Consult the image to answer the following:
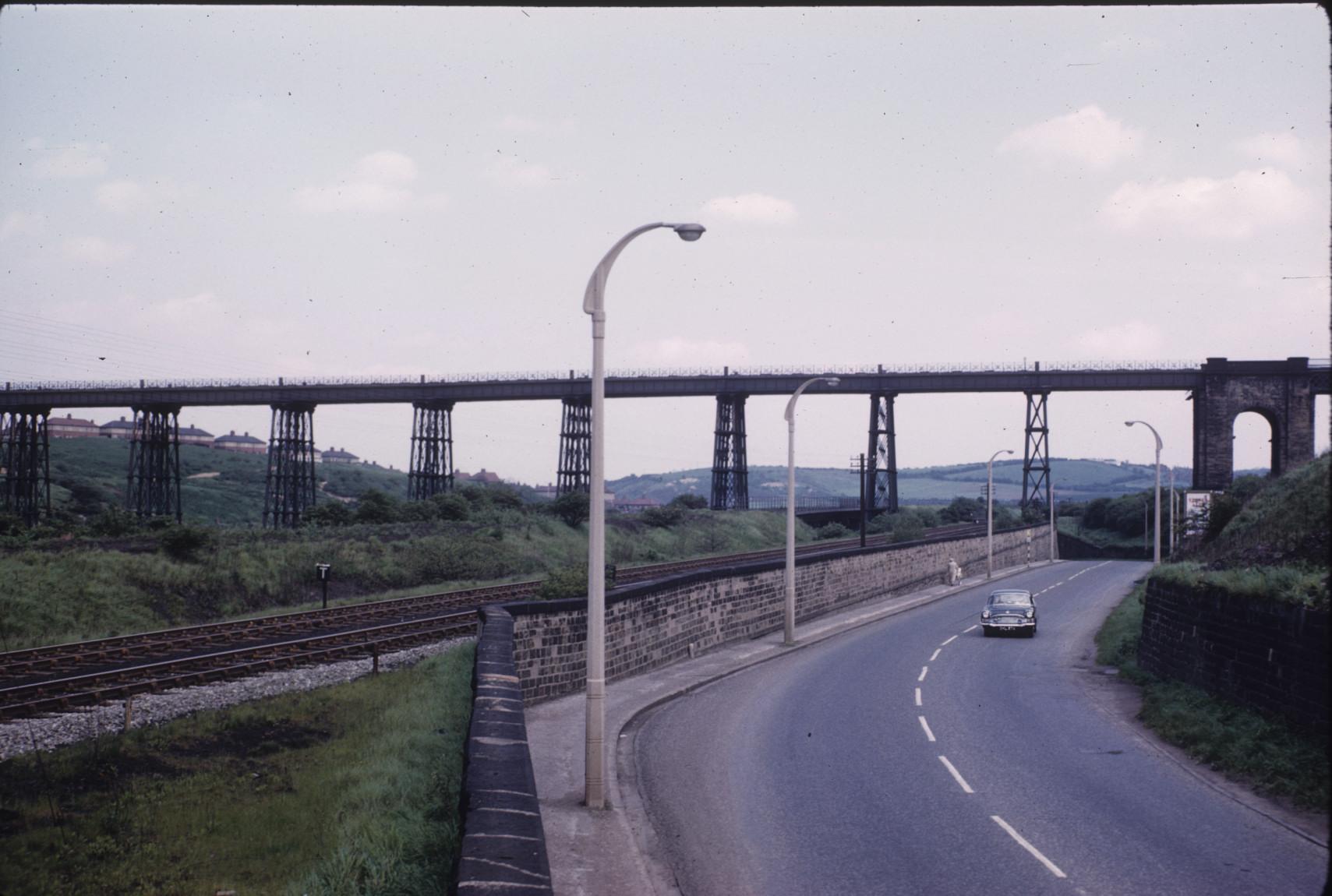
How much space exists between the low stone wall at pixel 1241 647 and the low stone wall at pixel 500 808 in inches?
289

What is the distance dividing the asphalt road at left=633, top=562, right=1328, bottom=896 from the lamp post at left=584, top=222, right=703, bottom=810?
0.90m

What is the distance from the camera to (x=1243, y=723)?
15.1 metres

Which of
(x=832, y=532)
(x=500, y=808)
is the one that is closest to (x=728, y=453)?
(x=832, y=532)

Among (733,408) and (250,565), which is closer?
(250,565)

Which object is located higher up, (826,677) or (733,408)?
(733,408)

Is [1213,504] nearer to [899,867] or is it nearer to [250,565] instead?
[899,867]

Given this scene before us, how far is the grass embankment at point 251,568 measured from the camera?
32375mm

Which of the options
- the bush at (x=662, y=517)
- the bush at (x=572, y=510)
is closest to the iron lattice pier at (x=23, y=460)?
the bush at (x=572, y=510)

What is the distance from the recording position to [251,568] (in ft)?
137

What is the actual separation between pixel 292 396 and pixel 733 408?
121 ft

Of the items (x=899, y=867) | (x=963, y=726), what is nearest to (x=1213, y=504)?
(x=963, y=726)

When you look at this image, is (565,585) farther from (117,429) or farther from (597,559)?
(117,429)

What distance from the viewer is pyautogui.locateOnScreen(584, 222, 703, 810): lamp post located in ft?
42.8

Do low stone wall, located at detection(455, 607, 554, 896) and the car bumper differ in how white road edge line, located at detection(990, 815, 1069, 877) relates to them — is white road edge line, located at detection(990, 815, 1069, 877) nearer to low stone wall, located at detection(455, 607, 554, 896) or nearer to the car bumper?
low stone wall, located at detection(455, 607, 554, 896)
